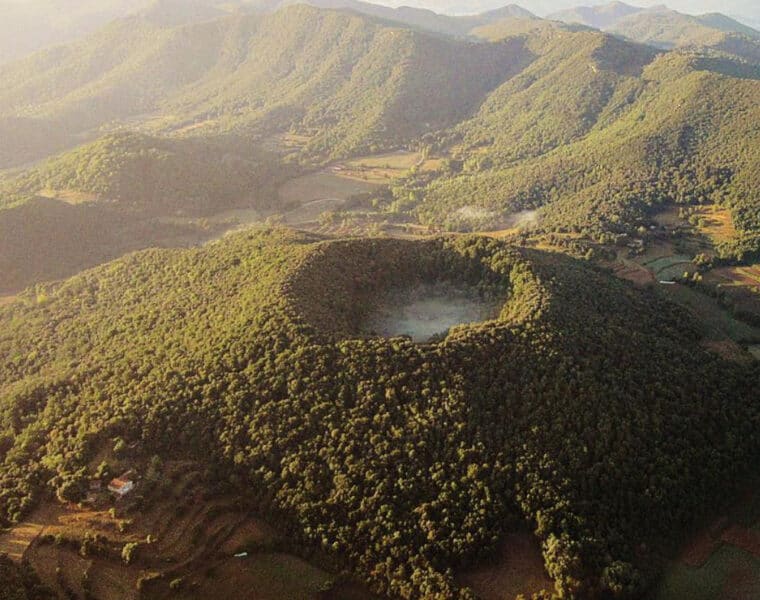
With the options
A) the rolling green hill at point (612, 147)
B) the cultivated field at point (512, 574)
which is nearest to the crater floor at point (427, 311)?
the cultivated field at point (512, 574)

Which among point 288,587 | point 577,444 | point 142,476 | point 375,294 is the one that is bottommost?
point 288,587

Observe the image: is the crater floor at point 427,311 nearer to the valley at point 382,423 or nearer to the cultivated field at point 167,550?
the valley at point 382,423

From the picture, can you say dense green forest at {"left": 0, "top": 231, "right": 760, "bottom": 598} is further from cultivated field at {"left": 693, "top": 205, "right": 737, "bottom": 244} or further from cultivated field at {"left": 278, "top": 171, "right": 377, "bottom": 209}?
cultivated field at {"left": 278, "top": 171, "right": 377, "bottom": 209}

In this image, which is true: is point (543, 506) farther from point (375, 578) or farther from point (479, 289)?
point (479, 289)

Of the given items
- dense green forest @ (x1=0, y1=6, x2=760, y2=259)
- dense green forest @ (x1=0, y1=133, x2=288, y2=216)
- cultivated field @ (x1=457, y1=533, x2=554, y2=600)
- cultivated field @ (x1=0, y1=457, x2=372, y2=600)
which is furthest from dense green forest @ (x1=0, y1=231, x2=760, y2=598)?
dense green forest @ (x1=0, y1=133, x2=288, y2=216)

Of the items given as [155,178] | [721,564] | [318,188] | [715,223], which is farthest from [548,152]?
[721,564]

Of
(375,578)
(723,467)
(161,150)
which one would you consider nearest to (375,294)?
(375,578)
